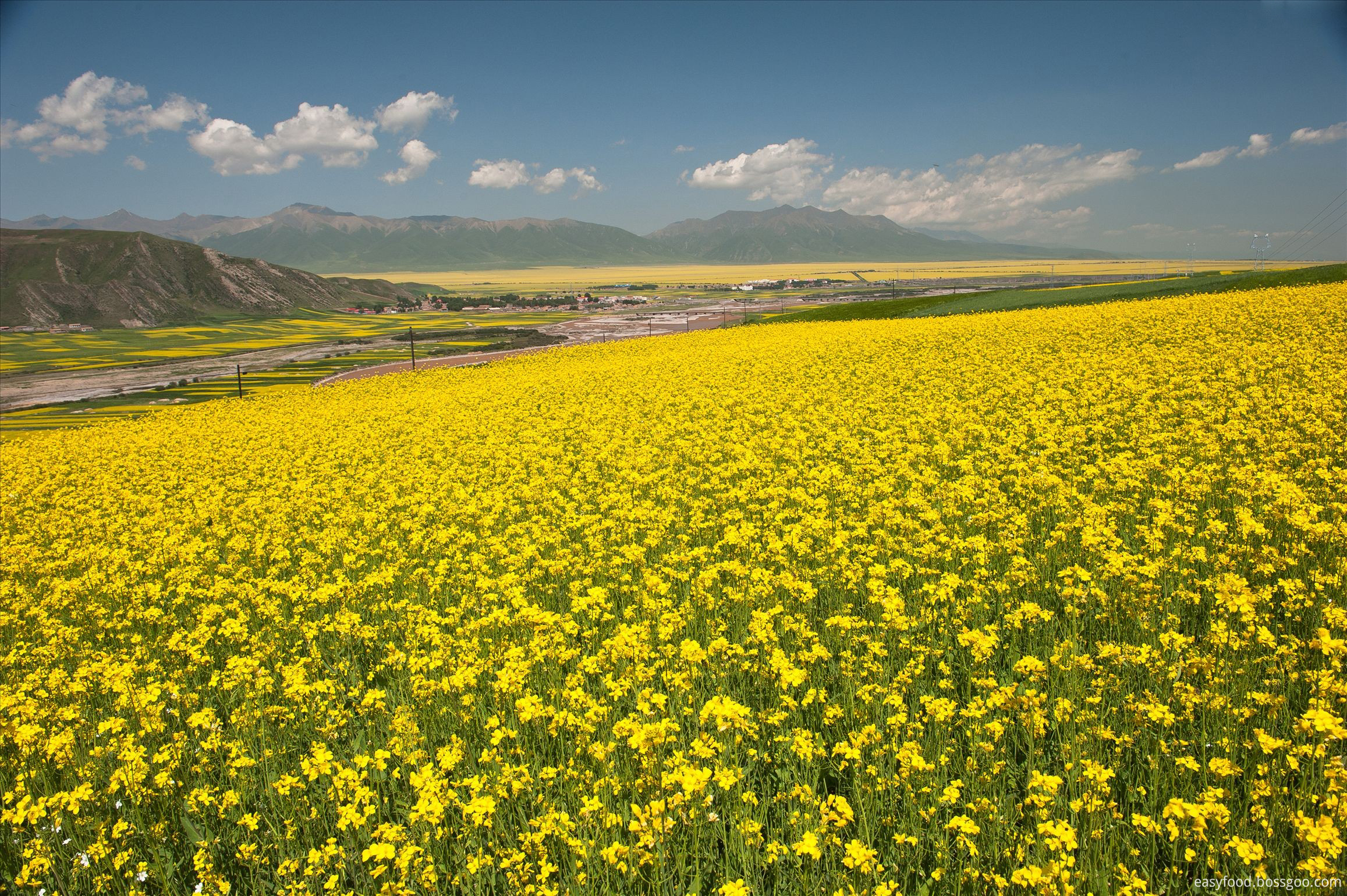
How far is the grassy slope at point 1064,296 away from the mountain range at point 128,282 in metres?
115

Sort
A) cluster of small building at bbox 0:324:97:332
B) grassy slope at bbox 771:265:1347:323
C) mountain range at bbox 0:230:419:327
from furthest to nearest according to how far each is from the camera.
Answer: mountain range at bbox 0:230:419:327 < cluster of small building at bbox 0:324:97:332 < grassy slope at bbox 771:265:1347:323

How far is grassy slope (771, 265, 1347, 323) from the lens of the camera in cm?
3662

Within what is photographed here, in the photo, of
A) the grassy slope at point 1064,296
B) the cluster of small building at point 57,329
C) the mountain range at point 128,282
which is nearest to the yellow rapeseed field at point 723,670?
the grassy slope at point 1064,296

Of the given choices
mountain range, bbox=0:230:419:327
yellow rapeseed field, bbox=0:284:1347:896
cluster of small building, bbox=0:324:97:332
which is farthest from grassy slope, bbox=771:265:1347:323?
mountain range, bbox=0:230:419:327

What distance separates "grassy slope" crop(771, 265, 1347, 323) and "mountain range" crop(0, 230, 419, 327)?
4527 inches

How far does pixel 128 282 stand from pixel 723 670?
15788 centimetres

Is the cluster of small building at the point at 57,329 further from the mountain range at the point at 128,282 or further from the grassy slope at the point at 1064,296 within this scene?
the grassy slope at the point at 1064,296

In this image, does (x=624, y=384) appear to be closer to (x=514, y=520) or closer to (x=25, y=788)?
(x=514, y=520)

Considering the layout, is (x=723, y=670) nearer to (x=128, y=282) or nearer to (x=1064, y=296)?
(x=1064, y=296)

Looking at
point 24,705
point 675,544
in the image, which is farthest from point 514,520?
point 24,705

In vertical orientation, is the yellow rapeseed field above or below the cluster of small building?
below

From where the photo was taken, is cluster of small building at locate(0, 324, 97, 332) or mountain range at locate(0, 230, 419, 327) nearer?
cluster of small building at locate(0, 324, 97, 332)

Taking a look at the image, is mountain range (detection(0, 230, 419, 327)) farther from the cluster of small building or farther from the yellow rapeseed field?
the yellow rapeseed field

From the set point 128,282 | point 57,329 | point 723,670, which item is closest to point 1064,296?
point 723,670
